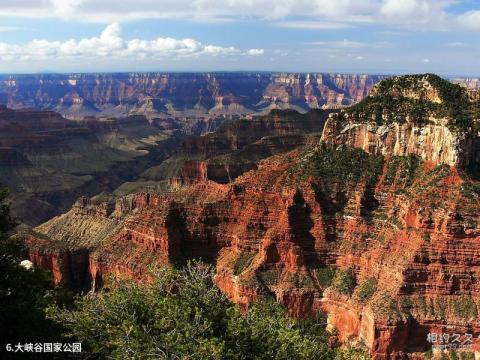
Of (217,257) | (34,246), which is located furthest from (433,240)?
(34,246)

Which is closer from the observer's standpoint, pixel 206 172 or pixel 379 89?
pixel 379 89

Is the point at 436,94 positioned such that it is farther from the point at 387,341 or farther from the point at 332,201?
the point at 387,341

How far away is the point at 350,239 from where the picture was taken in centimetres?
7406

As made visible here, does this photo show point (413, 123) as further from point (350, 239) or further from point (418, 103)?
point (350, 239)

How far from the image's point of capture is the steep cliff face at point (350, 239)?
2491 inches

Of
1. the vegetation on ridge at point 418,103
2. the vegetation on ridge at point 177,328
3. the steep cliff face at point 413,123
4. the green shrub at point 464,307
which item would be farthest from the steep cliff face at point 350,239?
the vegetation on ridge at point 177,328

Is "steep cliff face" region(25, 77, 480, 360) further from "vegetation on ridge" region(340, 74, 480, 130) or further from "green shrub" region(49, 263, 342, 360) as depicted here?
"green shrub" region(49, 263, 342, 360)

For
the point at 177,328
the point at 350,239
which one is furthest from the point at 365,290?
the point at 177,328

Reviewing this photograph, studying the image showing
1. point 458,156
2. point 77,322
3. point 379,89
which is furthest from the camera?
point 379,89

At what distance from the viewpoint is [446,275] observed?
63.3 metres

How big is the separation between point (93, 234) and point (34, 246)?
80.2 ft

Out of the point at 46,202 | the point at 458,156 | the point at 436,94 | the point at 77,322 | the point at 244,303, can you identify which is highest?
the point at 436,94

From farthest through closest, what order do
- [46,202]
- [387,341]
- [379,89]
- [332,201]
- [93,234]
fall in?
[46,202] → [93,234] → [379,89] → [332,201] → [387,341]

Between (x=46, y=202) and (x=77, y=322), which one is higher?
(x=77, y=322)
